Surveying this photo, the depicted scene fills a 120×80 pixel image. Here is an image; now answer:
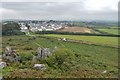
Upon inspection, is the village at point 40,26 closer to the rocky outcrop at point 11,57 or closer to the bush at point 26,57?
the rocky outcrop at point 11,57

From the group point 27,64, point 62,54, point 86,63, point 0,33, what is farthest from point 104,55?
point 0,33

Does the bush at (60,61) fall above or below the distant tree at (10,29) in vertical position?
below

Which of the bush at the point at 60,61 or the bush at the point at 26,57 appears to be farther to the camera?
the bush at the point at 26,57

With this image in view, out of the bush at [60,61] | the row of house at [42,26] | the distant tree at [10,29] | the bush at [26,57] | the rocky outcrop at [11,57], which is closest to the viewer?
the bush at [60,61]

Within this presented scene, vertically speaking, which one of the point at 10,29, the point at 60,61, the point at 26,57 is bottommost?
the point at 60,61

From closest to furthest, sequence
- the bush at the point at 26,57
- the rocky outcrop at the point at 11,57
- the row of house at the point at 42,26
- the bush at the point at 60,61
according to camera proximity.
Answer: the bush at the point at 60,61
the rocky outcrop at the point at 11,57
the bush at the point at 26,57
the row of house at the point at 42,26

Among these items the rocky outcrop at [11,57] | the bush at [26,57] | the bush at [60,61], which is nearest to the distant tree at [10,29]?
the rocky outcrop at [11,57]

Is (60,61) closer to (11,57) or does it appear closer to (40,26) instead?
(11,57)

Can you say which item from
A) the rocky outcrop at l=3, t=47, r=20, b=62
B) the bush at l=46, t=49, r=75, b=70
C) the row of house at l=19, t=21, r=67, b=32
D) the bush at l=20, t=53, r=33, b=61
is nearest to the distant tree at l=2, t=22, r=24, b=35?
the row of house at l=19, t=21, r=67, b=32

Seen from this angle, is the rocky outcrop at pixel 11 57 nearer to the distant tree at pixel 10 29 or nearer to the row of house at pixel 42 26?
the distant tree at pixel 10 29

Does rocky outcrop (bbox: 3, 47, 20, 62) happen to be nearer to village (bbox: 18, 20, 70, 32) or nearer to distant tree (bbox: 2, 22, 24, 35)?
distant tree (bbox: 2, 22, 24, 35)

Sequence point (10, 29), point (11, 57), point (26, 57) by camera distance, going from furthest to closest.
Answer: point (10, 29)
point (26, 57)
point (11, 57)

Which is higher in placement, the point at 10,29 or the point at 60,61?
the point at 10,29

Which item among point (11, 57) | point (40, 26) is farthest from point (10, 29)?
point (11, 57)
